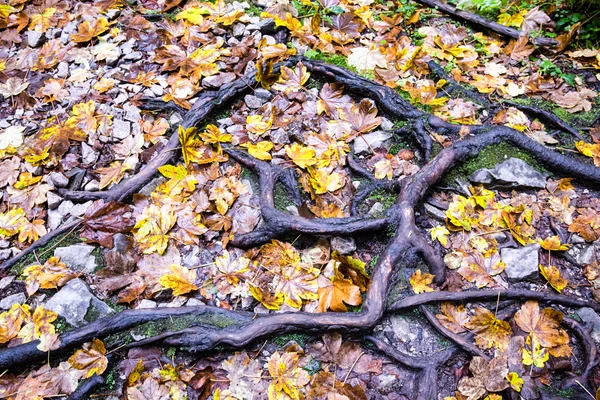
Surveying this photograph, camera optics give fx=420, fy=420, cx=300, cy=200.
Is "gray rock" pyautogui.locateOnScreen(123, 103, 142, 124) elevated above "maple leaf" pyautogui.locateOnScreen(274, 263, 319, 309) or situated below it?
above

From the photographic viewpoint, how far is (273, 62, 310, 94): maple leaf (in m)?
3.96

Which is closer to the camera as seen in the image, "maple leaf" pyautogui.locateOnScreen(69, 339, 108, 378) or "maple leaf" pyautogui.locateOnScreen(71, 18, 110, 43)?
"maple leaf" pyautogui.locateOnScreen(69, 339, 108, 378)

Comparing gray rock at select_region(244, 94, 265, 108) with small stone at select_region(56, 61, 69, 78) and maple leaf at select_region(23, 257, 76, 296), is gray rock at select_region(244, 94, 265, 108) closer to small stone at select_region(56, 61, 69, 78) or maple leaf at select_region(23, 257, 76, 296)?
small stone at select_region(56, 61, 69, 78)

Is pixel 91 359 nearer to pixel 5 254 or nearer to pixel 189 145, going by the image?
pixel 5 254

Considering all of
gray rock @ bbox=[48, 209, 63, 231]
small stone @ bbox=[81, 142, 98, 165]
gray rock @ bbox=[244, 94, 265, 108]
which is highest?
gray rock @ bbox=[244, 94, 265, 108]

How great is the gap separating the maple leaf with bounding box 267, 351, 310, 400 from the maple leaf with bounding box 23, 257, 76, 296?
1518 mm

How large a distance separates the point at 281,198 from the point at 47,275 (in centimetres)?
171

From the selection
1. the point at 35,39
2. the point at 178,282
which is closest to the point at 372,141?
the point at 178,282

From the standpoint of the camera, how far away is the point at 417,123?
3.54 metres

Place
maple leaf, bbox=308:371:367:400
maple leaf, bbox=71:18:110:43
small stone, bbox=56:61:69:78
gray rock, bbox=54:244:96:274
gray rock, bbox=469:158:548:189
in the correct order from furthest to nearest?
maple leaf, bbox=71:18:110:43, small stone, bbox=56:61:69:78, gray rock, bbox=469:158:548:189, gray rock, bbox=54:244:96:274, maple leaf, bbox=308:371:367:400

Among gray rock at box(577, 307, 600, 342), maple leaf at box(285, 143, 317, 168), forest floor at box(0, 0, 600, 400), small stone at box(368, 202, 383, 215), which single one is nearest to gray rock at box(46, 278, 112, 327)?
forest floor at box(0, 0, 600, 400)

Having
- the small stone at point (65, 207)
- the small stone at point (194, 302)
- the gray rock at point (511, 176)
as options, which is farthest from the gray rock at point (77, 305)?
the gray rock at point (511, 176)

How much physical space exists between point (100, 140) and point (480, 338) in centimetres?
A: 330

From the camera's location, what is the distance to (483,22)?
4.56 meters
